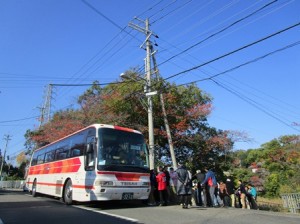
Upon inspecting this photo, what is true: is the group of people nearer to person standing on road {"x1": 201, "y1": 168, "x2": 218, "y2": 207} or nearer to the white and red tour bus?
person standing on road {"x1": 201, "y1": 168, "x2": 218, "y2": 207}

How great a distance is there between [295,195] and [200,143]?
30.9ft

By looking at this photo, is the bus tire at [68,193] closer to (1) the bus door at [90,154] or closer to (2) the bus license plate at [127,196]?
(1) the bus door at [90,154]

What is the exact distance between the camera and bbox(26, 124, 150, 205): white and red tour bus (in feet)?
38.2

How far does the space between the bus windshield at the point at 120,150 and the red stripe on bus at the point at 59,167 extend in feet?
5.95

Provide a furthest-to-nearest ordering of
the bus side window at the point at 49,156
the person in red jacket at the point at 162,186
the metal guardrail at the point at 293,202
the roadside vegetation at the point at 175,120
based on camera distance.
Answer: the roadside vegetation at the point at 175,120 < the bus side window at the point at 49,156 < the metal guardrail at the point at 293,202 < the person in red jacket at the point at 162,186

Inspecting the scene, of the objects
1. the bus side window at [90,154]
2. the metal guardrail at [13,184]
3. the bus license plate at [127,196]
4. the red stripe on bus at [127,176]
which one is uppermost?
the metal guardrail at [13,184]

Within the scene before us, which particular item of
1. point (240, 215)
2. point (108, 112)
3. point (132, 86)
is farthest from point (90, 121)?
point (240, 215)

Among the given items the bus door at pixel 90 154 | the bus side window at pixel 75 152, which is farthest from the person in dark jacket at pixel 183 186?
the bus side window at pixel 75 152

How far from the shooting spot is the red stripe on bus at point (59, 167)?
13.5 meters

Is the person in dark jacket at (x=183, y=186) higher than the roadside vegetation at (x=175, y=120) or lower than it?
lower

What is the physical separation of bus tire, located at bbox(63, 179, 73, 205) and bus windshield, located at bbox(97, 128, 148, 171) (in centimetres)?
291

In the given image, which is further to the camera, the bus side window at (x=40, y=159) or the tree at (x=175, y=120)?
the tree at (x=175, y=120)

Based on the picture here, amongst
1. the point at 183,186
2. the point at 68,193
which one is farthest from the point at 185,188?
the point at 68,193

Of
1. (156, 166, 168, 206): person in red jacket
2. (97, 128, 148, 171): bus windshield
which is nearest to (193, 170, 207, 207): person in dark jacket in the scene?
(156, 166, 168, 206): person in red jacket
